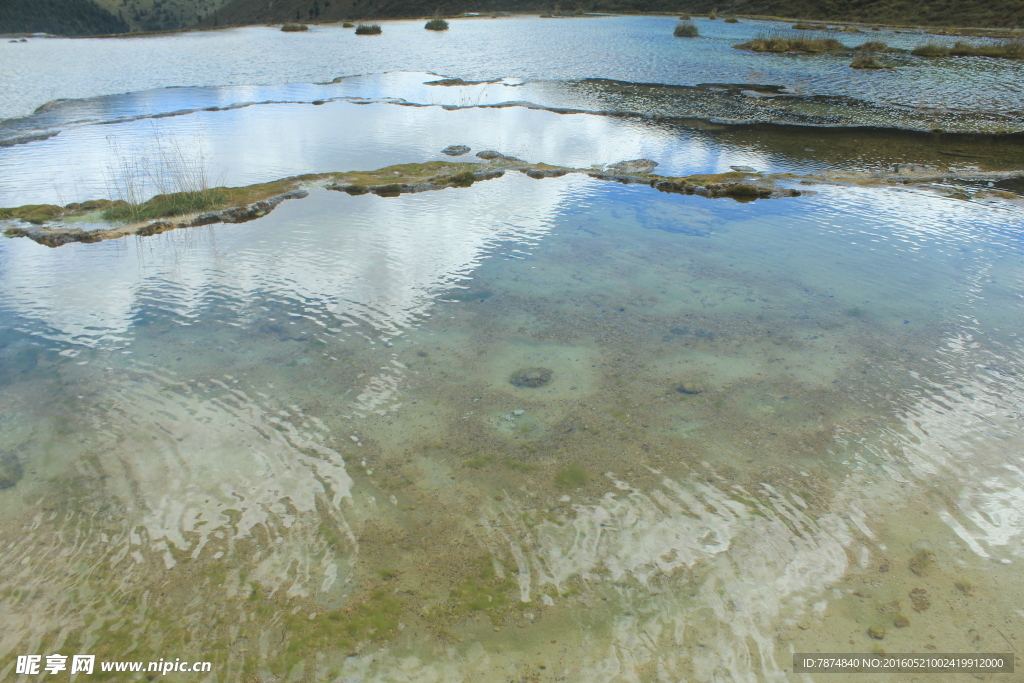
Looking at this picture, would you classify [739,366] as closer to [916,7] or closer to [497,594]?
[497,594]

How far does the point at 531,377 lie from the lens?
5914 millimetres

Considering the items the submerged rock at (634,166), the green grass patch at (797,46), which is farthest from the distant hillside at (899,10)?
the submerged rock at (634,166)

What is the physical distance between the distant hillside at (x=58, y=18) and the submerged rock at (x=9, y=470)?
122688 millimetres

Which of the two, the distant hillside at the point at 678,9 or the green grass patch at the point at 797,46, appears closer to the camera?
the green grass patch at the point at 797,46

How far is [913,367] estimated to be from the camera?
19.7ft

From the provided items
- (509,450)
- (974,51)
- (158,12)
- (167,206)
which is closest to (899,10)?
(974,51)

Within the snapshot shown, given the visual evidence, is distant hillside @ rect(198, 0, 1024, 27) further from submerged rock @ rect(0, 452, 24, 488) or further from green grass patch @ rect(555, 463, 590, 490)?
submerged rock @ rect(0, 452, 24, 488)

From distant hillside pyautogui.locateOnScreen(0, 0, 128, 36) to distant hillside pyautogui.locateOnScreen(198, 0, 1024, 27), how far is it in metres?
16.7

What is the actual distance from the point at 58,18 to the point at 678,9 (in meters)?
104

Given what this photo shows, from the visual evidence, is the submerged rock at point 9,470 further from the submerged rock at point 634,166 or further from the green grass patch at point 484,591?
the submerged rock at point 634,166

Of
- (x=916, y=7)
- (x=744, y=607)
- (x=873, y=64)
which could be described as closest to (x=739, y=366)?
(x=744, y=607)

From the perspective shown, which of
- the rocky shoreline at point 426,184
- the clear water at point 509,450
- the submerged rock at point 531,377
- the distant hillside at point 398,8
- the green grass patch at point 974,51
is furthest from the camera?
the distant hillside at point 398,8

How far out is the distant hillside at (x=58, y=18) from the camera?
94.3 metres

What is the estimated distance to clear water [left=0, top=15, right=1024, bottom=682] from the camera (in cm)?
341
